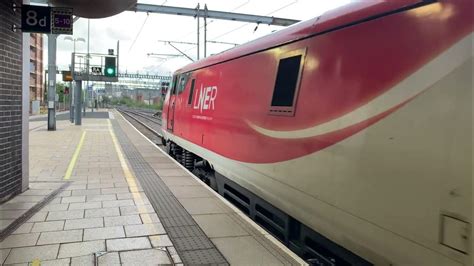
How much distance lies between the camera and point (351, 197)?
355 centimetres

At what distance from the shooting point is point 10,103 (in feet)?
22.3

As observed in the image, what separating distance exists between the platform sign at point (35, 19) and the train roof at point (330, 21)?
3.05m

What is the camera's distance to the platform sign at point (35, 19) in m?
6.93

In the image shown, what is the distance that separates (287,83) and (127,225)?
8.73 feet

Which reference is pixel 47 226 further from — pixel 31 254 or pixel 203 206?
pixel 203 206

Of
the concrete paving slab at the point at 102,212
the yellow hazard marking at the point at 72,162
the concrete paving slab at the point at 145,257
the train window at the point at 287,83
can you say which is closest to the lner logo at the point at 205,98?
the concrete paving slab at the point at 102,212

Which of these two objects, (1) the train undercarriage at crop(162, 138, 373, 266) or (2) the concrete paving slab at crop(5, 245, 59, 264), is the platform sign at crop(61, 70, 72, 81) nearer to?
(1) the train undercarriage at crop(162, 138, 373, 266)

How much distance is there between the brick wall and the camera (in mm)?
6486

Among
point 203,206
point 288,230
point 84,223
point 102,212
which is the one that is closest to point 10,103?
point 102,212

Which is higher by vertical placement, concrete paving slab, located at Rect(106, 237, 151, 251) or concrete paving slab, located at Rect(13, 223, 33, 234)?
concrete paving slab, located at Rect(106, 237, 151, 251)

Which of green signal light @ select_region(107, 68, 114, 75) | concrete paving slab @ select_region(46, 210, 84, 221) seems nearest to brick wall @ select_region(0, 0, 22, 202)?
concrete paving slab @ select_region(46, 210, 84, 221)

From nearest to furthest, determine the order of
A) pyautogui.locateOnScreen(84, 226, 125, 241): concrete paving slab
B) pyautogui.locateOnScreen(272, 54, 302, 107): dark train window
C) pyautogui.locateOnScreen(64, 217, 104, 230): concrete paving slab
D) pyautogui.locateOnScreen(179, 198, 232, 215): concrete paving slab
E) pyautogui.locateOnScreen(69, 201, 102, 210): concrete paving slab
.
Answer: pyautogui.locateOnScreen(272, 54, 302, 107): dark train window, pyautogui.locateOnScreen(84, 226, 125, 241): concrete paving slab, pyautogui.locateOnScreen(64, 217, 104, 230): concrete paving slab, pyautogui.locateOnScreen(179, 198, 232, 215): concrete paving slab, pyautogui.locateOnScreen(69, 201, 102, 210): concrete paving slab

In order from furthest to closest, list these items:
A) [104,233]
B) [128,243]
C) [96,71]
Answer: [96,71], [104,233], [128,243]

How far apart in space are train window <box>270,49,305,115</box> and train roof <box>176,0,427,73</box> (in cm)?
21
